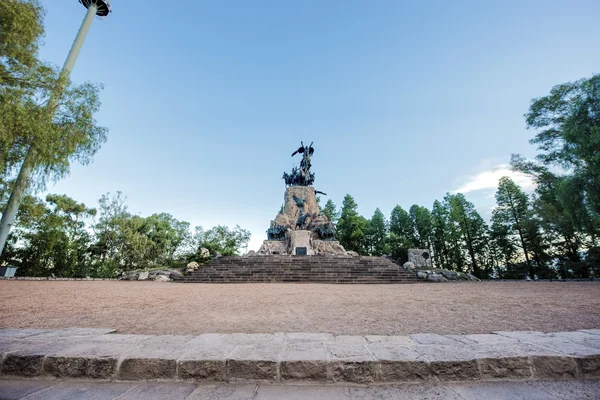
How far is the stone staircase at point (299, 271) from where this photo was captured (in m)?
13.5

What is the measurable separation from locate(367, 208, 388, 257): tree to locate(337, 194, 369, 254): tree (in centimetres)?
163

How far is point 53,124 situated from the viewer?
22.2 feet

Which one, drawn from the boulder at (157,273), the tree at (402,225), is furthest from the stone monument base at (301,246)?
the tree at (402,225)

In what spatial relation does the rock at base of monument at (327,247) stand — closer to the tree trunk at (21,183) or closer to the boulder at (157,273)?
the boulder at (157,273)

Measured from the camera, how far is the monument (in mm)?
23859

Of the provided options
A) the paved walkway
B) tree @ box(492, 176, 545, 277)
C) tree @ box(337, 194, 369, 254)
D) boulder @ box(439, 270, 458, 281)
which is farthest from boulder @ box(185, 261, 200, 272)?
tree @ box(492, 176, 545, 277)

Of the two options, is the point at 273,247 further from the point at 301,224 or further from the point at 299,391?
the point at 299,391

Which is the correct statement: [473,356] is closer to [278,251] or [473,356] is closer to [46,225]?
[278,251]

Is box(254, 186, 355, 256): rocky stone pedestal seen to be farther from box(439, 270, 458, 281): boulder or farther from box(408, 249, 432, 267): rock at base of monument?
box(439, 270, 458, 281): boulder

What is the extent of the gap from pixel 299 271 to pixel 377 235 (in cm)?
3216

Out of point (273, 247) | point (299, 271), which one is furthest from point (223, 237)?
point (299, 271)

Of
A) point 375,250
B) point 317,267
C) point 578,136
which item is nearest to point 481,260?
point 375,250

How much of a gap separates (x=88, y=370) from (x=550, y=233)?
38905mm

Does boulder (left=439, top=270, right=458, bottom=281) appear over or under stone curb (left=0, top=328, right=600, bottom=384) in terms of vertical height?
over
